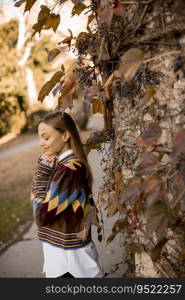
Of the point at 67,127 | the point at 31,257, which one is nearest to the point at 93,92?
the point at 67,127

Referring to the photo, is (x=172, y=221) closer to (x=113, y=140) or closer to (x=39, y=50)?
(x=113, y=140)

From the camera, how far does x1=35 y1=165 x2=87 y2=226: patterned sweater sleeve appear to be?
2061 mm

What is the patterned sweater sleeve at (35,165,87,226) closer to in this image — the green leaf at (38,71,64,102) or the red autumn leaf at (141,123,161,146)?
the green leaf at (38,71,64,102)

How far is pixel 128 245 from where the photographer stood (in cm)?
200

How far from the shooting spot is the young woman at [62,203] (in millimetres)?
2080

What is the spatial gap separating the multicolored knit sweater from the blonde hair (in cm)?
6

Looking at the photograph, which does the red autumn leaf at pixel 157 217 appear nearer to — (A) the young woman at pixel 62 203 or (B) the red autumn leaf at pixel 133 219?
(B) the red autumn leaf at pixel 133 219

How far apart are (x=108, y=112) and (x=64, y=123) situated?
314 mm

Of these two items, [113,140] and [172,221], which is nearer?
[172,221]

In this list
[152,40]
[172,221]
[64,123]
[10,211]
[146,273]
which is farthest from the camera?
[10,211]

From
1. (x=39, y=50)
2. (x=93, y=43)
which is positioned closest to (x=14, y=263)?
(x=93, y=43)

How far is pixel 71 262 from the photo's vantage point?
6.89ft

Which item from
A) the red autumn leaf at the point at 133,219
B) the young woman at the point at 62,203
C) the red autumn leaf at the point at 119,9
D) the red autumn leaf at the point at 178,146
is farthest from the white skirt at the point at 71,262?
the red autumn leaf at the point at 119,9

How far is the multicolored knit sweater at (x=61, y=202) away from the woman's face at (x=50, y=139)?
0.07 metres
